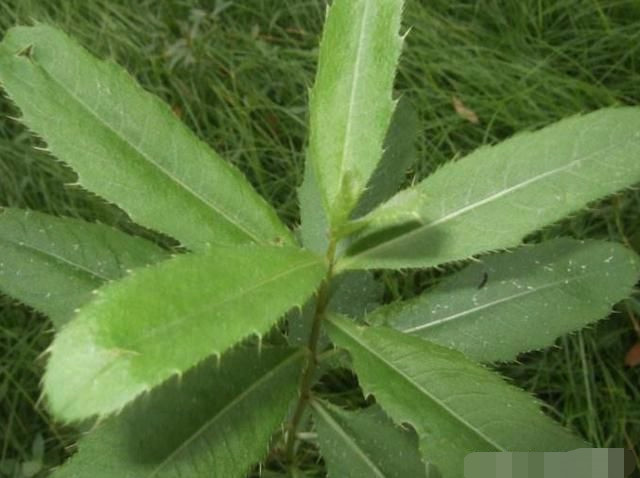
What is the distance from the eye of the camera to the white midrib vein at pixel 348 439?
149 cm

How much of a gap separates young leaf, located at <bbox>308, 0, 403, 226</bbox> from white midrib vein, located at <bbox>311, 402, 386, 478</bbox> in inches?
16.4

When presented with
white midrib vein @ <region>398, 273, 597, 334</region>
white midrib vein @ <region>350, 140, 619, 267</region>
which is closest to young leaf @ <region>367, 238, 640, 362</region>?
white midrib vein @ <region>398, 273, 597, 334</region>

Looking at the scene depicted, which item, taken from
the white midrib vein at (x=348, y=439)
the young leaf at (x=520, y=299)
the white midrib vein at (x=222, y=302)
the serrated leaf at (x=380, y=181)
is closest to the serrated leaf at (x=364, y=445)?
the white midrib vein at (x=348, y=439)

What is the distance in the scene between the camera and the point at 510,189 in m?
1.34

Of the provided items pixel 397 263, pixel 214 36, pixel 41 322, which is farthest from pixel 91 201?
pixel 397 263

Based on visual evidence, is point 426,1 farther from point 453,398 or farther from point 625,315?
point 453,398

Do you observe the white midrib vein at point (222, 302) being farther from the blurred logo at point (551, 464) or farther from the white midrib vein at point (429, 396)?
the blurred logo at point (551, 464)

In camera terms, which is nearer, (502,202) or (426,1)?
(502,202)

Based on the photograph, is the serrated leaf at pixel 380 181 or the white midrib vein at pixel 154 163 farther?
the serrated leaf at pixel 380 181

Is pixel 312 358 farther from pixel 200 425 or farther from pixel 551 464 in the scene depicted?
pixel 551 464

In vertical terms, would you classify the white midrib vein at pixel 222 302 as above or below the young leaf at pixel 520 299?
above

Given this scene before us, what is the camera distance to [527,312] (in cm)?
162

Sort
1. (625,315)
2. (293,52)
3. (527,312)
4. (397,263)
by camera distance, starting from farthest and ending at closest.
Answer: (293,52) → (625,315) → (527,312) → (397,263)

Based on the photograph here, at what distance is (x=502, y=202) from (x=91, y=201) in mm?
1713
